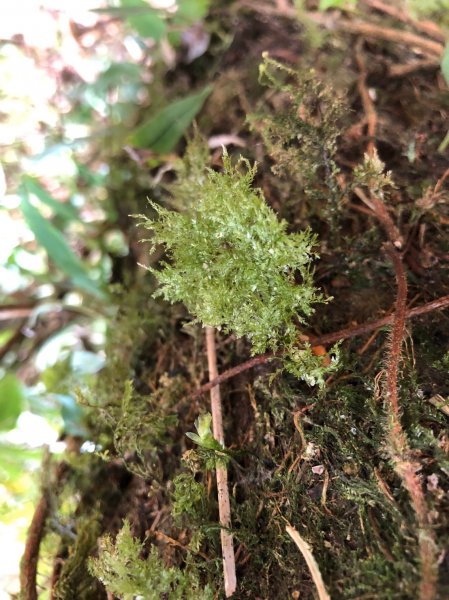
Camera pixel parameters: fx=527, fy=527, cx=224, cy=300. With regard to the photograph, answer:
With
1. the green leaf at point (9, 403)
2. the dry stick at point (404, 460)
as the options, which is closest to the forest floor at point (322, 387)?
the dry stick at point (404, 460)

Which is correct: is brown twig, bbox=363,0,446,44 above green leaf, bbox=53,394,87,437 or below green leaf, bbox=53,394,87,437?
above

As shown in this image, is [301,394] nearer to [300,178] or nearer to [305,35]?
[300,178]

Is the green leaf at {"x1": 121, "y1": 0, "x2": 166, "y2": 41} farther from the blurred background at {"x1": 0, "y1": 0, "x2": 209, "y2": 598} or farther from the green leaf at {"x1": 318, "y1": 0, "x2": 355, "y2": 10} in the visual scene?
the green leaf at {"x1": 318, "y1": 0, "x2": 355, "y2": 10}

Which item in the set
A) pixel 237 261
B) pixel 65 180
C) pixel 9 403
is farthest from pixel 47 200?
pixel 237 261

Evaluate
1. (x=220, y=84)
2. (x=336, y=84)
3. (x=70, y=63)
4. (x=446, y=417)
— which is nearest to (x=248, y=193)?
(x=446, y=417)

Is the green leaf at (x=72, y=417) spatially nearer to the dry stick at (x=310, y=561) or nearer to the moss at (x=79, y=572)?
the moss at (x=79, y=572)

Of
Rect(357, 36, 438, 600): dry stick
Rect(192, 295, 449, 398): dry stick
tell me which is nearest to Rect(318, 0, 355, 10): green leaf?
Rect(357, 36, 438, 600): dry stick
